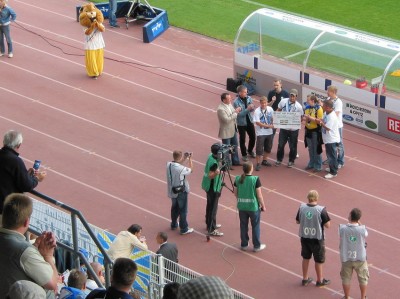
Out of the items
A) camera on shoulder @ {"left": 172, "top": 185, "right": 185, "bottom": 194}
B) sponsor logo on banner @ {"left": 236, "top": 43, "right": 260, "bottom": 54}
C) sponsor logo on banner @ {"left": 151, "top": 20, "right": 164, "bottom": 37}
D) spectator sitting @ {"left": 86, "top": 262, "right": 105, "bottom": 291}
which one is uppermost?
spectator sitting @ {"left": 86, "top": 262, "right": 105, "bottom": 291}

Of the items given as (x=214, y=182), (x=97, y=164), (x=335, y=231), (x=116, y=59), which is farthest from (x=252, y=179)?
(x=116, y=59)

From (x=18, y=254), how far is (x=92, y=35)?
15.5 m

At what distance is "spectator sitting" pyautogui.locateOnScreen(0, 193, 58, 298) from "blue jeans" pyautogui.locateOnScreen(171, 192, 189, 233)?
765 centimetres

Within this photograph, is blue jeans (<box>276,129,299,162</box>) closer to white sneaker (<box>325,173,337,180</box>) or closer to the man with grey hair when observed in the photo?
A: white sneaker (<box>325,173,337,180</box>)

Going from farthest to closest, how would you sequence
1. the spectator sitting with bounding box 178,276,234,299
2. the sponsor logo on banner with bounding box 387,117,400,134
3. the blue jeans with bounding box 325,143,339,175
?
the sponsor logo on banner with bounding box 387,117,400,134 < the blue jeans with bounding box 325,143,339,175 < the spectator sitting with bounding box 178,276,234,299

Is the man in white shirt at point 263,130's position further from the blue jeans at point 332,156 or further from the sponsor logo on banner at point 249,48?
the sponsor logo on banner at point 249,48

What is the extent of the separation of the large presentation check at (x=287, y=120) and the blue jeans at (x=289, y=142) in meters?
0.19

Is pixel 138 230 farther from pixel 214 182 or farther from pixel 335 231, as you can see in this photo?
pixel 335 231

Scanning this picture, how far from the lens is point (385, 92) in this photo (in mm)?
20500

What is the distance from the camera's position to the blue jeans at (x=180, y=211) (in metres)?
16.0

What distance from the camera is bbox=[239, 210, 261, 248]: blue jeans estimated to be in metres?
15.4

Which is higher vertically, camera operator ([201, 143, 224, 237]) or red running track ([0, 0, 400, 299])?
camera operator ([201, 143, 224, 237])

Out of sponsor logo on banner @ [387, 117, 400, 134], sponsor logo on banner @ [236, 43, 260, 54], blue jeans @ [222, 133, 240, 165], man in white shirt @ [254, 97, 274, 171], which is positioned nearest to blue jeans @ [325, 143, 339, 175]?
man in white shirt @ [254, 97, 274, 171]

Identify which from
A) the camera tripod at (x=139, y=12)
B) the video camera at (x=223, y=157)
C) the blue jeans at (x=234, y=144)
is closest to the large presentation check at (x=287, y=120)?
the blue jeans at (x=234, y=144)
